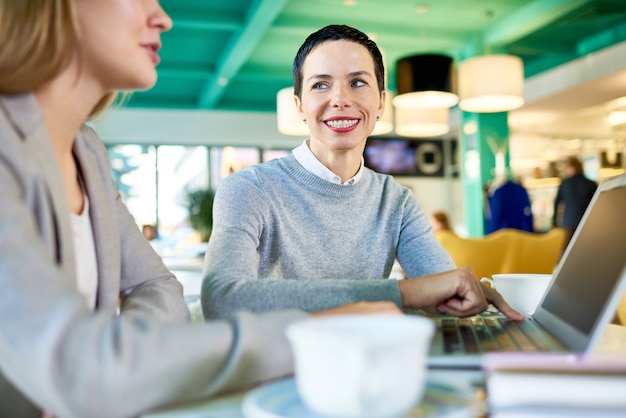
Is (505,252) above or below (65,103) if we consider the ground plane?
below

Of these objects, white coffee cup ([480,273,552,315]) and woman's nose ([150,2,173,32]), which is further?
white coffee cup ([480,273,552,315])

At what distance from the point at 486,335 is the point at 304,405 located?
17.7 inches

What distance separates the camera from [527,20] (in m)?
6.61

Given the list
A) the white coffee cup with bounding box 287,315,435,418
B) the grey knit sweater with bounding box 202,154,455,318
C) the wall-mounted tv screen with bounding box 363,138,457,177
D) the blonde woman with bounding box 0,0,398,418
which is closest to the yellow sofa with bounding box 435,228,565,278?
the grey knit sweater with bounding box 202,154,455,318

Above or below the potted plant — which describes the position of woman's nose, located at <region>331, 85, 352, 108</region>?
above

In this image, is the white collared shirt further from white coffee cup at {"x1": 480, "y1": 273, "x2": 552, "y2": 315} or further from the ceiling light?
the ceiling light

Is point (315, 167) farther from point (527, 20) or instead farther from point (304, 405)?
point (527, 20)

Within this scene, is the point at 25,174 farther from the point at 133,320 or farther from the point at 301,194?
the point at 301,194

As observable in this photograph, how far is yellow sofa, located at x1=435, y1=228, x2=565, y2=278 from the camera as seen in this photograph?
3.67m

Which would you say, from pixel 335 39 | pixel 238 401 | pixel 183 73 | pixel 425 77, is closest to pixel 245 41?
pixel 183 73

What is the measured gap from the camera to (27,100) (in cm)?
76

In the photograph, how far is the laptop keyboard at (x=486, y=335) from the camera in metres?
0.80

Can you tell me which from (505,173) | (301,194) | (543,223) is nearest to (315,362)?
(301,194)

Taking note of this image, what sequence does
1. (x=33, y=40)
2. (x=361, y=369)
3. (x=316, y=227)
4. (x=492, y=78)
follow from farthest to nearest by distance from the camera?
(x=492, y=78) < (x=316, y=227) < (x=33, y=40) < (x=361, y=369)
